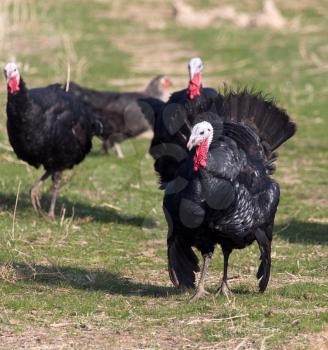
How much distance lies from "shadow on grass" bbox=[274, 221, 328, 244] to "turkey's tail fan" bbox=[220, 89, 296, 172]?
194cm

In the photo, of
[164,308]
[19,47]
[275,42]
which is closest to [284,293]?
[164,308]

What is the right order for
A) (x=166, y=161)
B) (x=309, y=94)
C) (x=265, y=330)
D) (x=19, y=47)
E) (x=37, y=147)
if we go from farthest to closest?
(x=19, y=47) < (x=309, y=94) < (x=37, y=147) < (x=166, y=161) < (x=265, y=330)

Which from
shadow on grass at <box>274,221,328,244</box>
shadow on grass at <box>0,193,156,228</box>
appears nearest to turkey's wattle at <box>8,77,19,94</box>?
shadow on grass at <box>0,193,156,228</box>

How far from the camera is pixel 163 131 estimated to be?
980 cm

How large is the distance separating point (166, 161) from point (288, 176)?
398 cm

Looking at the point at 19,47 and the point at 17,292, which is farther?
the point at 19,47

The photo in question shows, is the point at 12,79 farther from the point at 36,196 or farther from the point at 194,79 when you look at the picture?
the point at 194,79

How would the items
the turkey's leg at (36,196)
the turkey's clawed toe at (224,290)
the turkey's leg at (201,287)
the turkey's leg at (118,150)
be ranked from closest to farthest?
the turkey's leg at (201,287) → the turkey's clawed toe at (224,290) → the turkey's leg at (36,196) → the turkey's leg at (118,150)

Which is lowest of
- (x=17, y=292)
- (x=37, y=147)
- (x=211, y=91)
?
(x=17, y=292)

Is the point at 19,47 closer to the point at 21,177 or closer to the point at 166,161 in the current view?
the point at 21,177

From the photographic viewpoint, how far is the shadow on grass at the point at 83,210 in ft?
35.7

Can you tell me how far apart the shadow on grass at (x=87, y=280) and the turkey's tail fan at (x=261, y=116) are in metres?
1.43

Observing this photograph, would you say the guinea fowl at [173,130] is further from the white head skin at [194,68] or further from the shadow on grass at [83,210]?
the shadow on grass at [83,210]

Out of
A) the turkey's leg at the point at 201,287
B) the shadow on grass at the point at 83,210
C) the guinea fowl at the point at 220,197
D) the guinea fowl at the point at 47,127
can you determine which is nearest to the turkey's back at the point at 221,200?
the guinea fowl at the point at 220,197
